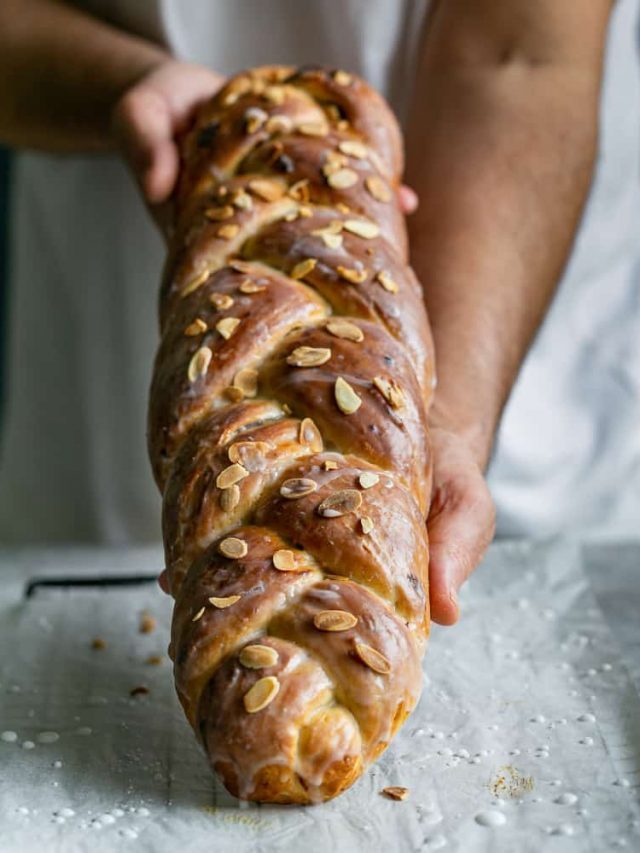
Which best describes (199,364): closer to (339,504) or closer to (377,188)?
(339,504)

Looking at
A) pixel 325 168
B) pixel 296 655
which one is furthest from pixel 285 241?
pixel 296 655

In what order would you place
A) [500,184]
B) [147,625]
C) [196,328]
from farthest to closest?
1. [500,184]
2. [147,625]
3. [196,328]

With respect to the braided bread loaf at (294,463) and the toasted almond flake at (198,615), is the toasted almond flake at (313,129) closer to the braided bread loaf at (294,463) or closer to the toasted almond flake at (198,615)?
the braided bread loaf at (294,463)

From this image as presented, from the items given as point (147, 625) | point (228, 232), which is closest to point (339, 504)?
point (228, 232)

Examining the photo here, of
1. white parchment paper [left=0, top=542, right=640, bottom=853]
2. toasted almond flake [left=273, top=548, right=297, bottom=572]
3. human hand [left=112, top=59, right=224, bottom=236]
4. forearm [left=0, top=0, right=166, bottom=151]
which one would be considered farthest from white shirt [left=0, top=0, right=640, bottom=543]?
toasted almond flake [left=273, top=548, right=297, bottom=572]

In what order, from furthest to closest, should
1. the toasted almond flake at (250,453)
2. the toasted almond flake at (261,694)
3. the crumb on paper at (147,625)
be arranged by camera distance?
1. the crumb on paper at (147,625)
2. the toasted almond flake at (250,453)
3. the toasted almond flake at (261,694)

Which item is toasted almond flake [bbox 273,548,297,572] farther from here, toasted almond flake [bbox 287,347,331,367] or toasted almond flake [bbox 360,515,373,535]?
toasted almond flake [bbox 287,347,331,367]

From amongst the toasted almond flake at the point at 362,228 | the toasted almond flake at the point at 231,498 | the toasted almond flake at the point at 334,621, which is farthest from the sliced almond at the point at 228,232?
the toasted almond flake at the point at 334,621
